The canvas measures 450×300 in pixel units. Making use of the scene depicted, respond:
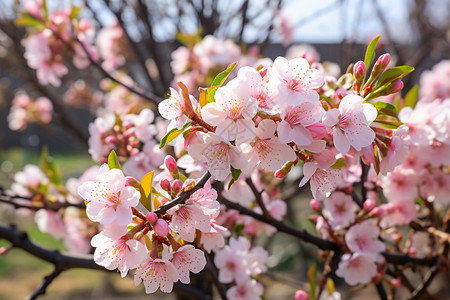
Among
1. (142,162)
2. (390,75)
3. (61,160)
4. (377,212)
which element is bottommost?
(61,160)

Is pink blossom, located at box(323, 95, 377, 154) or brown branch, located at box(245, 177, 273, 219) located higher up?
pink blossom, located at box(323, 95, 377, 154)

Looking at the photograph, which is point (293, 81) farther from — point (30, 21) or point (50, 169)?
point (30, 21)

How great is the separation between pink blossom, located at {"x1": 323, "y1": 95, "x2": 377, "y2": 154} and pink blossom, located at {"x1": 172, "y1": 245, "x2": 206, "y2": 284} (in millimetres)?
318

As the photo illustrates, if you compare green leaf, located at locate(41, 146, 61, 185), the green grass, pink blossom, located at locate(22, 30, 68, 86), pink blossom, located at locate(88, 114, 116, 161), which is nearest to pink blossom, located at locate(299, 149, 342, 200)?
pink blossom, located at locate(88, 114, 116, 161)

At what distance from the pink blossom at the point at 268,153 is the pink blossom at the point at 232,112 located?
0.03 metres

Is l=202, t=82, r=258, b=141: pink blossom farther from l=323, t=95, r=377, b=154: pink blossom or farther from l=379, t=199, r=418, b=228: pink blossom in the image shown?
l=379, t=199, r=418, b=228: pink blossom

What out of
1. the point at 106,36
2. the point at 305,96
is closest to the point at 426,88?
the point at 106,36

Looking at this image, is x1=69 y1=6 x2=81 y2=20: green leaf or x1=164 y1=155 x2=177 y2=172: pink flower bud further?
x1=69 y1=6 x2=81 y2=20: green leaf

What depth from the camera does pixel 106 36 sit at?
298cm

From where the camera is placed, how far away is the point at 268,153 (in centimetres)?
76

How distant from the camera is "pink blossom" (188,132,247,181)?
2.40 ft

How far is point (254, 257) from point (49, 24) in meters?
1.35

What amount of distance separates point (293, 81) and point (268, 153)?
0.44ft

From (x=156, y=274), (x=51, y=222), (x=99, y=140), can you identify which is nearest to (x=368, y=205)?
(x=156, y=274)
